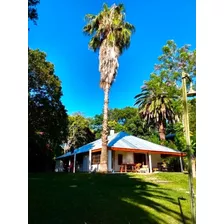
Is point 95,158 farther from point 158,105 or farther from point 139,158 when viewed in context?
point 158,105

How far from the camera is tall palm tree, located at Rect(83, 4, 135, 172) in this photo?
12484 mm

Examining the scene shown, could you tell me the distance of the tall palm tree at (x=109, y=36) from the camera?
1248 cm

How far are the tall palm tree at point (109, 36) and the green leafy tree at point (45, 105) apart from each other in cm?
251

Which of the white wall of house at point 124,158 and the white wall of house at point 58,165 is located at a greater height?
the white wall of house at point 124,158

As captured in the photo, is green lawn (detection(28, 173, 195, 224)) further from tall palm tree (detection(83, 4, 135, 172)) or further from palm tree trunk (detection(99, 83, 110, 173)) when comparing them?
tall palm tree (detection(83, 4, 135, 172))

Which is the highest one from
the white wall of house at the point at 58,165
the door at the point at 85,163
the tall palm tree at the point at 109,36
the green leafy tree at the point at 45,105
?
the tall palm tree at the point at 109,36

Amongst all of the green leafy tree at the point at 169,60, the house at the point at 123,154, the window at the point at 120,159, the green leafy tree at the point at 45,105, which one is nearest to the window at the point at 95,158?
the house at the point at 123,154

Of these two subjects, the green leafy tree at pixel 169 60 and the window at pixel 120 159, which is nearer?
the window at pixel 120 159

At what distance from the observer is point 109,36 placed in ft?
40.9

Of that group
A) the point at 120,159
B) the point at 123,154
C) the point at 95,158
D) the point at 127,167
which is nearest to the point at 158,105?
the point at 123,154

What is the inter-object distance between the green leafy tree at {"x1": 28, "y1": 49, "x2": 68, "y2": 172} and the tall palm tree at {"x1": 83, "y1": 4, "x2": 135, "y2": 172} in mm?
2506

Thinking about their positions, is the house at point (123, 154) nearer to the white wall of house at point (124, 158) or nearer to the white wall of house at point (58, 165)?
the white wall of house at point (124, 158)

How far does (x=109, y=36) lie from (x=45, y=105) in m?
4.95
